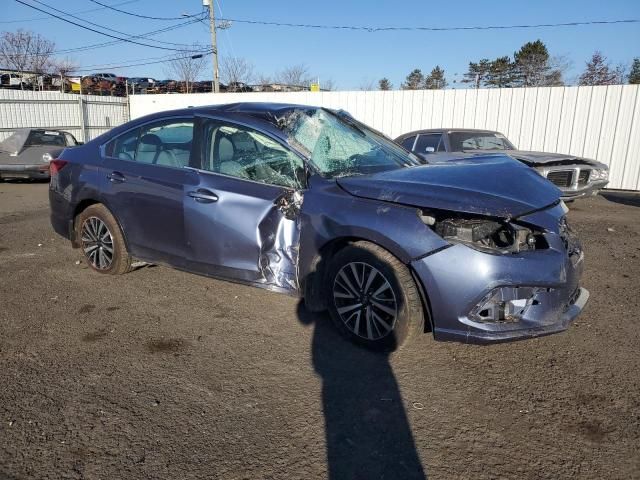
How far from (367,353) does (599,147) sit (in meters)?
Answer: 11.7

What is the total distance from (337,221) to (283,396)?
1176 mm

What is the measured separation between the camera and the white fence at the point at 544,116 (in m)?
12.0

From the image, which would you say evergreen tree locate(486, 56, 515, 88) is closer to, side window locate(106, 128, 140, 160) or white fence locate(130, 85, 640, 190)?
white fence locate(130, 85, 640, 190)

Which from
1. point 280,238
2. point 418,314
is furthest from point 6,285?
point 418,314

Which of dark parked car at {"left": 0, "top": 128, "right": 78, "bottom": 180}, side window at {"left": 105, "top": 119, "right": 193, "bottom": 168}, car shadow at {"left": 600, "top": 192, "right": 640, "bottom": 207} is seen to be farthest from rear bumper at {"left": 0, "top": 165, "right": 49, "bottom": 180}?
car shadow at {"left": 600, "top": 192, "right": 640, "bottom": 207}

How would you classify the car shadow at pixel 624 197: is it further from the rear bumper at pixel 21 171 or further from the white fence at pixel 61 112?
the white fence at pixel 61 112

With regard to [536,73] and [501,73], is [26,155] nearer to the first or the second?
[536,73]

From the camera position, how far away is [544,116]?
41.4 ft

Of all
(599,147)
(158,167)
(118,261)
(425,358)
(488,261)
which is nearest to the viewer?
(488,261)

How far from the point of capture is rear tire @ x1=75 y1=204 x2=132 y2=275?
182 inches

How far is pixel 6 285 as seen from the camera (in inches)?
187

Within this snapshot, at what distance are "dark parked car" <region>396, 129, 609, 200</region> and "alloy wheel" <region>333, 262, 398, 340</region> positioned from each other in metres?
4.74

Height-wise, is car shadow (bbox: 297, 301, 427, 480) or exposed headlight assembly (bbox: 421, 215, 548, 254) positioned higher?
exposed headlight assembly (bbox: 421, 215, 548, 254)

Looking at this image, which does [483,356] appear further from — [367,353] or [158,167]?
[158,167]
